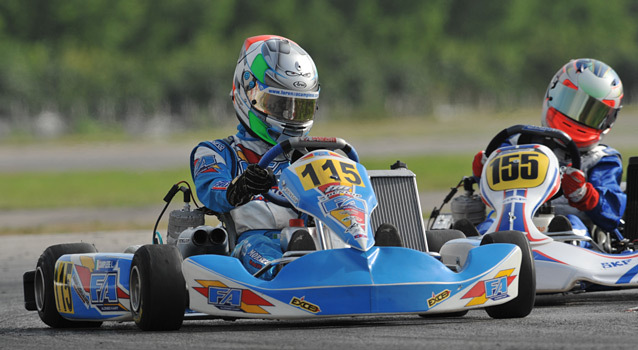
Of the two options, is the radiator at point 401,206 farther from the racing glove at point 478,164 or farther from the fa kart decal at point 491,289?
the racing glove at point 478,164

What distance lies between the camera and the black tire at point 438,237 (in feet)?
21.5

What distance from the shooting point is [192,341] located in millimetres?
4770

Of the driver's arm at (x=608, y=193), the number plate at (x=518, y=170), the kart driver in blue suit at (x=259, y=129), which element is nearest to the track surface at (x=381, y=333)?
the kart driver in blue suit at (x=259, y=129)

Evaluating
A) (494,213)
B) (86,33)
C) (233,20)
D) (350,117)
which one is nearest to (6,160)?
(350,117)

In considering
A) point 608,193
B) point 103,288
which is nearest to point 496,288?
point 103,288

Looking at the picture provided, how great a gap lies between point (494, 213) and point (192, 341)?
3.24 metres

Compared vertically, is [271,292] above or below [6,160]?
above

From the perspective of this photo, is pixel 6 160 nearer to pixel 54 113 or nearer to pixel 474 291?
pixel 54 113

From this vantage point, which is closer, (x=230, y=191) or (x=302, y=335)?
(x=302, y=335)

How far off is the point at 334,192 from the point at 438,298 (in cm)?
68

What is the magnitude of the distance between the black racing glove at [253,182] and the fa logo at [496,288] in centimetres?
110

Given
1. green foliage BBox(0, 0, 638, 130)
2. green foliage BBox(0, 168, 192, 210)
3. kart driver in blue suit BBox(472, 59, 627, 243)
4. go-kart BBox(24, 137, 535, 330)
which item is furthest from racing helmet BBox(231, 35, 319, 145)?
→ green foliage BBox(0, 0, 638, 130)

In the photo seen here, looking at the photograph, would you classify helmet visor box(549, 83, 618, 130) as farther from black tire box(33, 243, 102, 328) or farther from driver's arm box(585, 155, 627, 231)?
black tire box(33, 243, 102, 328)

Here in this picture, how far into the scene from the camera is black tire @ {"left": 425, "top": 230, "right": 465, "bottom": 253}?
656 centimetres
